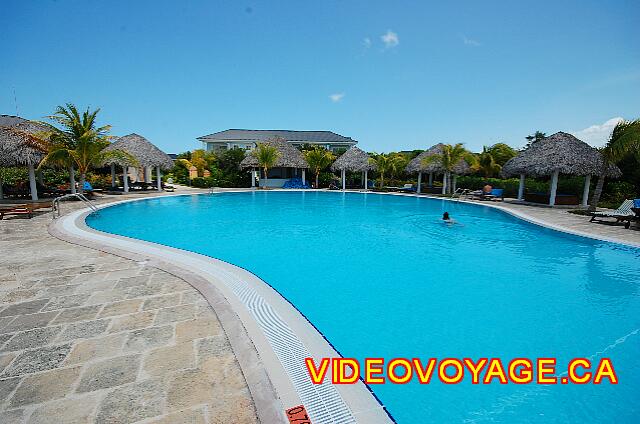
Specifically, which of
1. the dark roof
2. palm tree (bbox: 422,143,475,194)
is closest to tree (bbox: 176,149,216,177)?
the dark roof

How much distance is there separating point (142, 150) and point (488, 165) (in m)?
30.6

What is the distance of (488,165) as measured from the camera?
28375 millimetres

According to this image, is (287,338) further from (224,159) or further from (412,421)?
(224,159)

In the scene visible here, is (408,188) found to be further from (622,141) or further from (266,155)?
(622,141)

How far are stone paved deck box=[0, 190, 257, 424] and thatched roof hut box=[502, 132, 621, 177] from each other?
20.7 meters

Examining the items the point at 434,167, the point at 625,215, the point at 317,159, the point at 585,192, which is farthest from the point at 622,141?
the point at 317,159

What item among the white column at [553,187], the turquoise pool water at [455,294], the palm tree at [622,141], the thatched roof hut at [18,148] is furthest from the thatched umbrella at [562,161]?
the thatched roof hut at [18,148]

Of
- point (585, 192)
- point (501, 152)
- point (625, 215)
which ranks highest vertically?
point (501, 152)

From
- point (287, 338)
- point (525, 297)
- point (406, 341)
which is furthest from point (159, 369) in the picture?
point (525, 297)

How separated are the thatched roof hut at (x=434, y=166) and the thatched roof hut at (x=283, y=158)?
35.2ft

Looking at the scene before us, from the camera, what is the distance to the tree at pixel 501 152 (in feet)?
95.2

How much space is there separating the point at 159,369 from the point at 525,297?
6679 millimetres

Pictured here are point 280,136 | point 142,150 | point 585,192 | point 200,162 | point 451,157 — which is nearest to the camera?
point 585,192

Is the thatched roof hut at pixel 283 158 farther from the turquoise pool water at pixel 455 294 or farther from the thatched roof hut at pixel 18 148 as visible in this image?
the turquoise pool water at pixel 455 294
